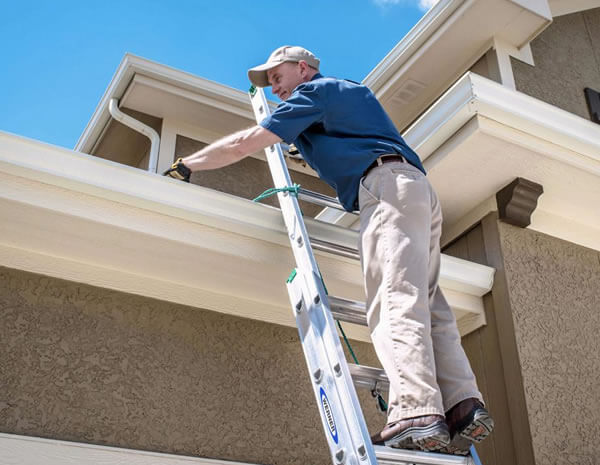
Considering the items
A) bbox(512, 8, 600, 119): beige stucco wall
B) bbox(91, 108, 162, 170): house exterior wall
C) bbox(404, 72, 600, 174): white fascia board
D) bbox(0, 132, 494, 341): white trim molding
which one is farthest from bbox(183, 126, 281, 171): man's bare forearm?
bbox(91, 108, 162, 170): house exterior wall

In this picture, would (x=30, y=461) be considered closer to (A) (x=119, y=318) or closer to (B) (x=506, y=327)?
(A) (x=119, y=318)

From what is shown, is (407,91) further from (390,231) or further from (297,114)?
(390,231)

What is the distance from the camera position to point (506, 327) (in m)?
4.08

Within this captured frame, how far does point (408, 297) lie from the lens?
2723 mm

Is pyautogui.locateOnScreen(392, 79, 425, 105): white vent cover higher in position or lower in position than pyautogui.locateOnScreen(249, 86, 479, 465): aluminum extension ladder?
higher

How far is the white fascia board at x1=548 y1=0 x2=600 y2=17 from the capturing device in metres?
6.10

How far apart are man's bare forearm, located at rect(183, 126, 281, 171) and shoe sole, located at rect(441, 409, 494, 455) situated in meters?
1.28

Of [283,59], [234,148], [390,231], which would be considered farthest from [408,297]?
[283,59]

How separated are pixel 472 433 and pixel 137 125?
12.9 feet

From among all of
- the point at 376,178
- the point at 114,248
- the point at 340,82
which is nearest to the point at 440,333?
the point at 376,178

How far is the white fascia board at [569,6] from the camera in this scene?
240 inches

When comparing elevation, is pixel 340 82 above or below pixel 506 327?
above

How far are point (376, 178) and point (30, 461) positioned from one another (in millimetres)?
1742

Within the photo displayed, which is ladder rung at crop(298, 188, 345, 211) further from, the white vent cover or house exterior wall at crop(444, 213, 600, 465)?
the white vent cover
